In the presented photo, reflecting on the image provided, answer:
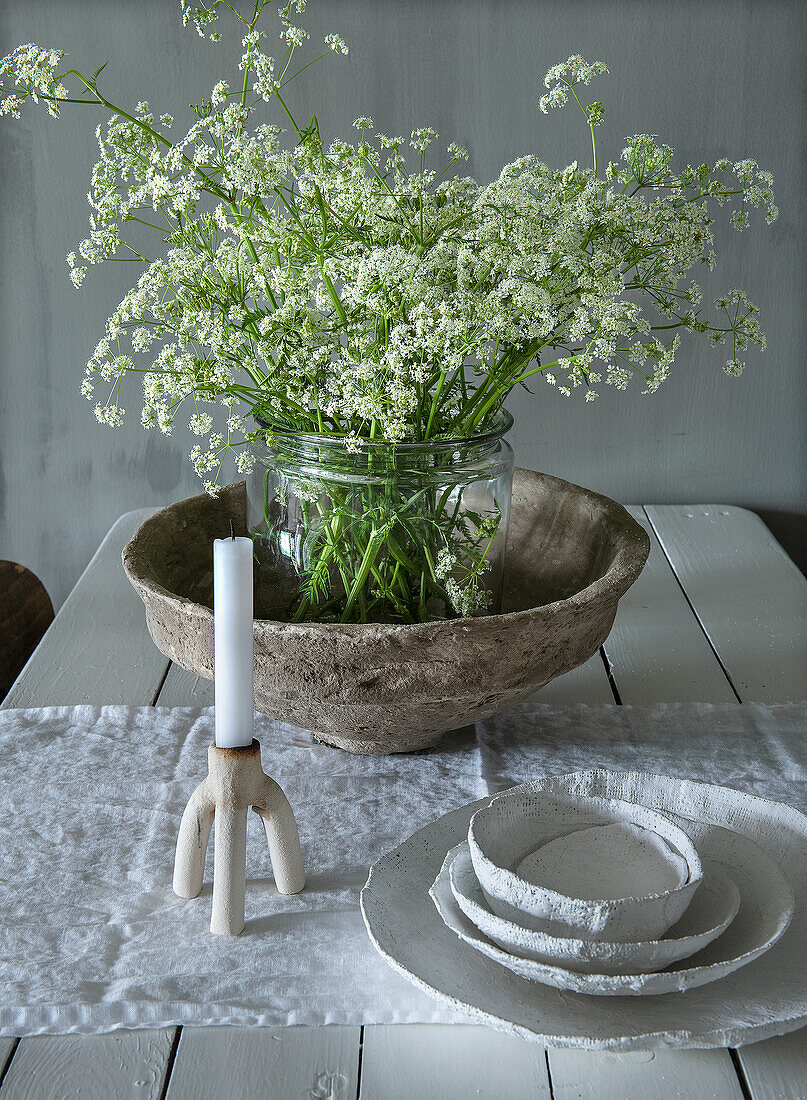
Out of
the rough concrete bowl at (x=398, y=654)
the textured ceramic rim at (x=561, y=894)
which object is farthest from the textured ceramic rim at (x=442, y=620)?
the textured ceramic rim at (x=561, y=894)

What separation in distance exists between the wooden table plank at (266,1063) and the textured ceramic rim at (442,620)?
23 centimetres

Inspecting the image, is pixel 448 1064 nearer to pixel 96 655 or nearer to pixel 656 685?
pixel 656 685

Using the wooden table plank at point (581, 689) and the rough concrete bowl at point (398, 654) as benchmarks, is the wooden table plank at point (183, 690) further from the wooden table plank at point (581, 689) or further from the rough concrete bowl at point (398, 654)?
the wooden table plank at point (581, 689)

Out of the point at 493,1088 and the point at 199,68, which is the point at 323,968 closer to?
the point at 493,1088

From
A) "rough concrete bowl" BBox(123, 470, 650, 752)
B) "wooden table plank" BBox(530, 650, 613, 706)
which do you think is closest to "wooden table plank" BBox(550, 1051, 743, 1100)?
"rough concrete bowl" BBox(123, 470, 650, 752)

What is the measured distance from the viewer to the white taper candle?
58 cm

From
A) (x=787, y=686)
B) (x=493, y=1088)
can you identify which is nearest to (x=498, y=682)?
(x=493, y=1088)

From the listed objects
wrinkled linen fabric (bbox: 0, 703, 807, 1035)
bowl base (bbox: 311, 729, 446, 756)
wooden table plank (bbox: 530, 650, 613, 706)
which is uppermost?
bowl base (bbox: 311, 729, 446, 756)

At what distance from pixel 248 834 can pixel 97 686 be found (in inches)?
12.5

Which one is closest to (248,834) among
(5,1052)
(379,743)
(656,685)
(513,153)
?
(379,743)

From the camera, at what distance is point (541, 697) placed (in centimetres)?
97

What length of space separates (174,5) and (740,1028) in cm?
153

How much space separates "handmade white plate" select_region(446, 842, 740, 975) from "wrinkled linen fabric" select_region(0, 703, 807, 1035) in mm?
78

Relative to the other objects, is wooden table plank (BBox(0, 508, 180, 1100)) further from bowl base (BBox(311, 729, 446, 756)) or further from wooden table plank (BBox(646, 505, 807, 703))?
wooden table plank (BBox(646, 505, 807, 703))
